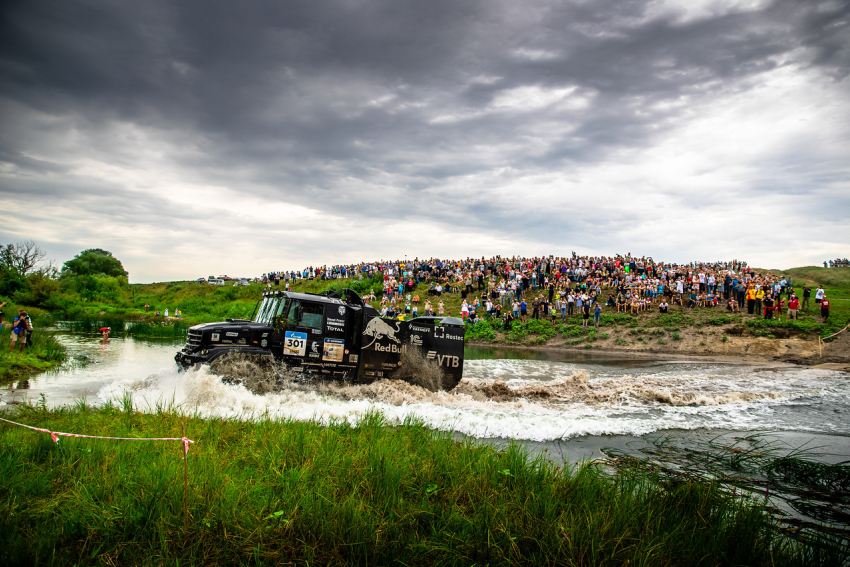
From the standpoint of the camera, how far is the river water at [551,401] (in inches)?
397

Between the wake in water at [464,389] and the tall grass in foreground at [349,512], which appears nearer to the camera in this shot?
the tall grass in foreground at [349,512]

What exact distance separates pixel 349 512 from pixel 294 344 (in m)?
8.93

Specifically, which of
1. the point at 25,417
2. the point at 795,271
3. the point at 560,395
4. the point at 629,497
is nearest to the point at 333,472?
the point at 629,497

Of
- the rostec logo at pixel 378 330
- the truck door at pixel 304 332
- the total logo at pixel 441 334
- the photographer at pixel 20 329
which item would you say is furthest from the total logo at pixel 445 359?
the photographer at pixel 20 329

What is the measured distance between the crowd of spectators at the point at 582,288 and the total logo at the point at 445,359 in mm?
20489

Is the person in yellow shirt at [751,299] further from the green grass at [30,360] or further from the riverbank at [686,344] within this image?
the green grass at [30,360]

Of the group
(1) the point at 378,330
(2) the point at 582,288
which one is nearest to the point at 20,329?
(1) the point at 378,330

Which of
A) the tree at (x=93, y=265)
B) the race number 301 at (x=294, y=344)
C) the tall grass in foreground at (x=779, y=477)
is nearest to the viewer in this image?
the tall grass in foreground at (x=779, y=477)

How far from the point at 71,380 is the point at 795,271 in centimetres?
7446

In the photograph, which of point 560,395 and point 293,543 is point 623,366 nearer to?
point 560,395

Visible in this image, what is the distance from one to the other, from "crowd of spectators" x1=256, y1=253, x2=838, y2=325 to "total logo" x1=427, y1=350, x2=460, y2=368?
20489mm

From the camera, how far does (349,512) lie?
4.28 meters

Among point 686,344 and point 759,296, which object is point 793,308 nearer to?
point 759,296

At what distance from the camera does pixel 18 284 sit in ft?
162
